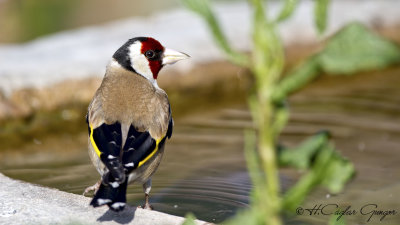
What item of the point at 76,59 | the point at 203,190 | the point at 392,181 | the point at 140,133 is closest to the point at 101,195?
the point at 140,133

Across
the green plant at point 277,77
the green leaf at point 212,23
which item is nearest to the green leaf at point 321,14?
the green plant at point 277,77

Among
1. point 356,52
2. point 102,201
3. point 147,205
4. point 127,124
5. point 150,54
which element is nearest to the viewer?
point 356,52

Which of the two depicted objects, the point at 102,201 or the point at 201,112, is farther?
the point at 201,112

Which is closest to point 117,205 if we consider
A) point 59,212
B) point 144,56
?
point 59,212

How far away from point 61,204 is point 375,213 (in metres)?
1.85

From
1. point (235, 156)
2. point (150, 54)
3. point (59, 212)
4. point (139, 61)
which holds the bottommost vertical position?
point (59, 212)

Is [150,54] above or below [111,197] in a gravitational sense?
above

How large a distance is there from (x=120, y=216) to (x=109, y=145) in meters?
0.39

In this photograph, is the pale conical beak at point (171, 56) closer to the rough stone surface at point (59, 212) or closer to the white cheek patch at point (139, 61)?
the white cheek patch at point (139, 61)

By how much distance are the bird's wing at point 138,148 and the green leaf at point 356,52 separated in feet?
6.53

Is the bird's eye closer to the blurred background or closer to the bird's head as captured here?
the bird's head

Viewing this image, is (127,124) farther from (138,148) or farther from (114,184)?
(114,184)

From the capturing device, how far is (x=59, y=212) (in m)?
3.13

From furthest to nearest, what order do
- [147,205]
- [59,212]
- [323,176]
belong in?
[147,205] → [59,212] → [323,176]
